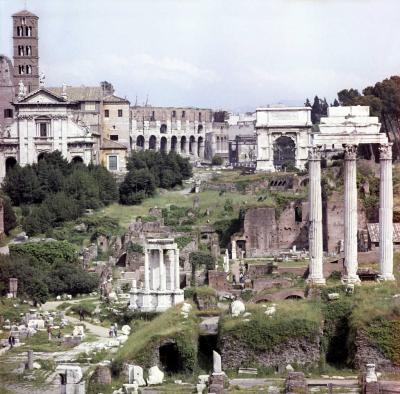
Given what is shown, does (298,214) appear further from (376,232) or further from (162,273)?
(162,273)

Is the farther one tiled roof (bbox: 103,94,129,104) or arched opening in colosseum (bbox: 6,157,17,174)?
tiled roof (bbox: 103,94,129,104)

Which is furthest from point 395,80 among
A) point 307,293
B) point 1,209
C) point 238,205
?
point 307,293

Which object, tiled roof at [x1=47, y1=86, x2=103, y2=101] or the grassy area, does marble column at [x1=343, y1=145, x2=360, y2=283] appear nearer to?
the grassy area

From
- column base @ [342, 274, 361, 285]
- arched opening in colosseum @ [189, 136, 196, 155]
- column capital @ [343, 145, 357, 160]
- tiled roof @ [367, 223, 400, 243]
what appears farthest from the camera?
arched opening in colosseum @ [189, 136, 196, 155]

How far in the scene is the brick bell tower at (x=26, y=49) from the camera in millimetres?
82875

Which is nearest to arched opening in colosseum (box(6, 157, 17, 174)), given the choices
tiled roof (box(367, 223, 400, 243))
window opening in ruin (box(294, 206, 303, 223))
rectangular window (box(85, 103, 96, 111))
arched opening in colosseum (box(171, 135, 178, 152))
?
rectangular window (box(85, 103, 96, 111))

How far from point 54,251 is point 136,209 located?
39.3 feet

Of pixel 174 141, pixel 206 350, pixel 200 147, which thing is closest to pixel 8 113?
pixel 174 141

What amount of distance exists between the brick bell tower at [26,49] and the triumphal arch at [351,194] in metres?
46.5

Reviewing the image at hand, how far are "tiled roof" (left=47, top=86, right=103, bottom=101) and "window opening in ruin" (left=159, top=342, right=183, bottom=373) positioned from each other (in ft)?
172

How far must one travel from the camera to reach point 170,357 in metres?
32.9

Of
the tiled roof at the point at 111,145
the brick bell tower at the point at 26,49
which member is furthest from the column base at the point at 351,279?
the brick bell tower at the point at 26,49

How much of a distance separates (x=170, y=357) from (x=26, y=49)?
173 feet

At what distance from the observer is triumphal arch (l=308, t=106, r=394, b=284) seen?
123 ft
